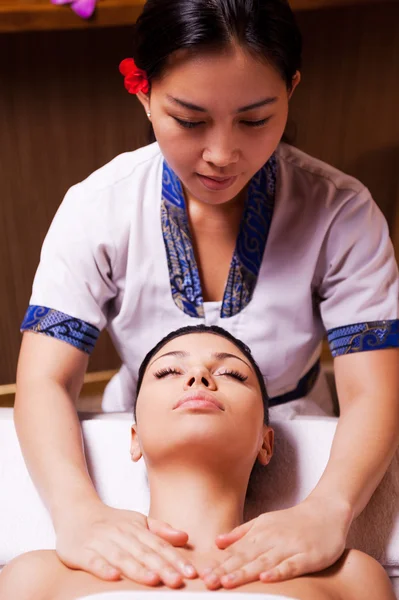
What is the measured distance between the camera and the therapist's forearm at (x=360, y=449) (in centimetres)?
128

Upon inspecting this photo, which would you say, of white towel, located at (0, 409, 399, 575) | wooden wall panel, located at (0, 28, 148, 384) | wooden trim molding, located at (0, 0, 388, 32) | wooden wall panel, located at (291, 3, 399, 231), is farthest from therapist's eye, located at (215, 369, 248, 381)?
wooden wall panel, located at (291, 3, 399, 231)

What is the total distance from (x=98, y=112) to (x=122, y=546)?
4.10 feet

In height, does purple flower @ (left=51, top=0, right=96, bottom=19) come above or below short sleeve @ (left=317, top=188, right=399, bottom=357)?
above

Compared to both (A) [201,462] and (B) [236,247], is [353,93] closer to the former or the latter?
(B) [236,247]

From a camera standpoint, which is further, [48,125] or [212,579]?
[48,125]

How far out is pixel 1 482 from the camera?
4.71ft

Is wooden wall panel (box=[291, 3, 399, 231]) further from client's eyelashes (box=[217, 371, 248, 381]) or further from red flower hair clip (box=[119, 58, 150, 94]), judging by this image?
client's eyelashes (box=[217, 371, 248, 381])

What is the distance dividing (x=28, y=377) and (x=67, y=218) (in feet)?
1.04

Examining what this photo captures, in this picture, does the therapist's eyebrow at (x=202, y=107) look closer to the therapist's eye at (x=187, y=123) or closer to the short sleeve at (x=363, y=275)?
the therapist's eye at (x=187, y=123)

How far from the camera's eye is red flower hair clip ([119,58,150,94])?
1.21m

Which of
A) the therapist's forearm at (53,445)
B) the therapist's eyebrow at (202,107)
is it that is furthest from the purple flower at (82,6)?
the therapist's forearm at (53,445)

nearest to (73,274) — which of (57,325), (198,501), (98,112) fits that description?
(57,325)

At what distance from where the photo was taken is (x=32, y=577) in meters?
1.17

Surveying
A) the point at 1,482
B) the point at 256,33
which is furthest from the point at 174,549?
the point at 256,33
